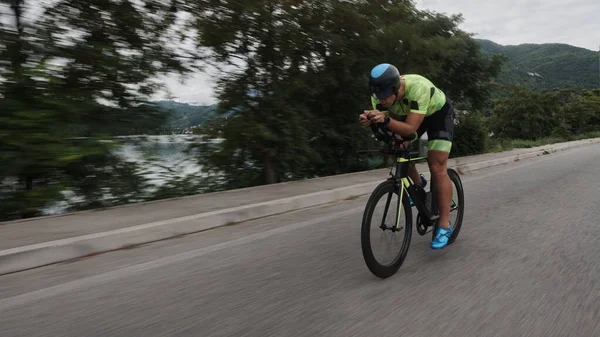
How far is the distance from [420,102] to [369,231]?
1.11m

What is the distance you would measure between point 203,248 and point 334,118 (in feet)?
24.7

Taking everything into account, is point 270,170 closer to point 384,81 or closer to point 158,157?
point 158,157

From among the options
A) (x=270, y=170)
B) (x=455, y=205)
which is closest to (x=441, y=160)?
(x=455, y=205)

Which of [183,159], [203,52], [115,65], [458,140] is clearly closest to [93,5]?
[115,65]

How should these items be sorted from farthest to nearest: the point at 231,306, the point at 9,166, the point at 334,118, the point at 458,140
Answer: the point at 458,140
the point at 334,118
the point at 9,166
the point at 231,306

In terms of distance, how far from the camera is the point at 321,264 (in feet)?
13.4

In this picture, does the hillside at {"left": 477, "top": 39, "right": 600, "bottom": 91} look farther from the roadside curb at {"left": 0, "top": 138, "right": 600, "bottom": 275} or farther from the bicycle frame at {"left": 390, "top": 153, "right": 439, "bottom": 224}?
the bicycle frame at {"left": 390, "top": 153, "right": 439, "bottom": 224}

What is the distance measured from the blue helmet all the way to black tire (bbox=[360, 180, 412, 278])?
72cm

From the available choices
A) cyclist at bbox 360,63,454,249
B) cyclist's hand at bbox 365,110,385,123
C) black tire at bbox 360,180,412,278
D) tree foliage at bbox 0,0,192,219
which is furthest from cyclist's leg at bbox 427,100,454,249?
tree foliage at bbox 0,0,192,219

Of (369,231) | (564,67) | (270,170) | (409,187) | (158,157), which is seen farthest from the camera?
(564,67)

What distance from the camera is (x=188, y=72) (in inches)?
323

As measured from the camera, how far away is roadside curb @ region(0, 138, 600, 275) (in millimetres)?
4082

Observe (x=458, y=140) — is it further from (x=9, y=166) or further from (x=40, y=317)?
(x=40, y=317)

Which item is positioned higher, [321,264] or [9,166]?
[9,166]
